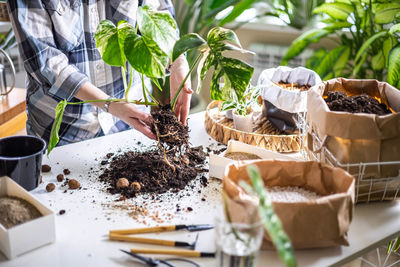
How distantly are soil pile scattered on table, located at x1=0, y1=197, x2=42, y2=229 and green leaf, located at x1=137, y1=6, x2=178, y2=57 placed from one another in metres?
0.48

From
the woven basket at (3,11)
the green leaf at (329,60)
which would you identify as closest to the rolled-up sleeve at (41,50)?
the woven basket at (3,11)

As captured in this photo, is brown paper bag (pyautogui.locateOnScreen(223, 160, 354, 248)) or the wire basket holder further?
the wire basket holder

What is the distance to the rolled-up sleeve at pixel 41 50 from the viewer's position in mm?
1416

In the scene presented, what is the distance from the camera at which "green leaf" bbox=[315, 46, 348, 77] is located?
2.74 m

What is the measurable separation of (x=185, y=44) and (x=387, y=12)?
1.64 metres

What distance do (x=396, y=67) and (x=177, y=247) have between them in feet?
4.94

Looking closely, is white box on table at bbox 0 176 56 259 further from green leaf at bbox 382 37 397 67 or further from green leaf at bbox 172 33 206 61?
green leaf at bbox 382 37 397 67

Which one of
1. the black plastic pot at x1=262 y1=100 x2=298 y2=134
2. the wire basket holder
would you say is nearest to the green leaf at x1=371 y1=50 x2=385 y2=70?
the black plastic pot at x1=262 y1=100 x2=298 y2=134

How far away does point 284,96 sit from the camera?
4.78 feet

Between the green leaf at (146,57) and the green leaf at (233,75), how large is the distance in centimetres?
18

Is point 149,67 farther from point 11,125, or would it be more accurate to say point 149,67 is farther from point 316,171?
point 11,125

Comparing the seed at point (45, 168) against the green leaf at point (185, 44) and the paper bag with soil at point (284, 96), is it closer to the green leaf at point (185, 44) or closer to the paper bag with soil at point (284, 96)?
the green leaf at point (185, 44)

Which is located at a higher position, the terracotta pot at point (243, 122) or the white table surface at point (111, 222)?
the terracotta pot at point (243, 122)

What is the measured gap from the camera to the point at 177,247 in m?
0.97
